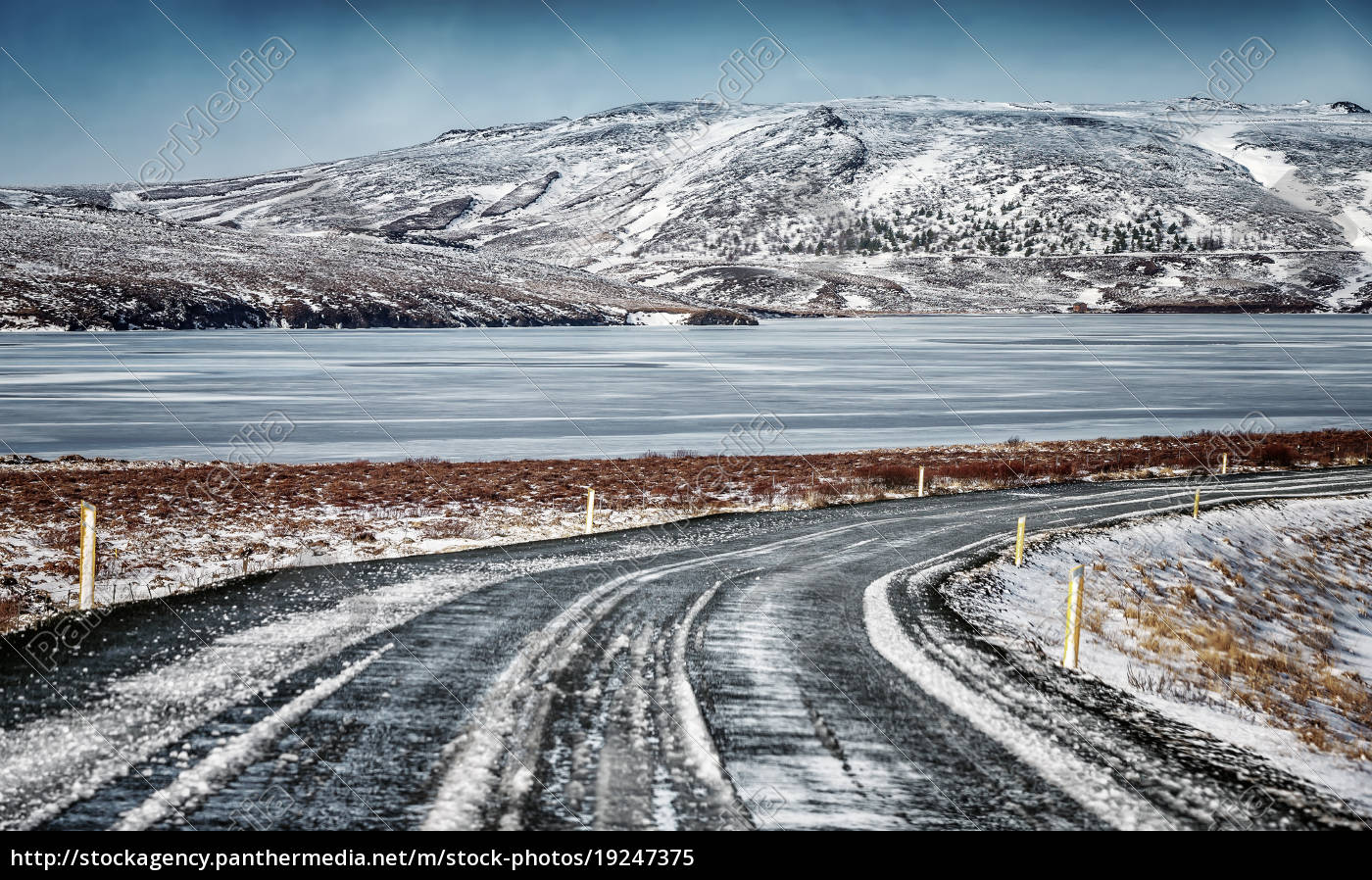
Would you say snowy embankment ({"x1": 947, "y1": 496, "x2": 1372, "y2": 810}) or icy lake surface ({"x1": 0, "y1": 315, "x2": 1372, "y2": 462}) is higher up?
icy lake surface ({"x1": 0, "y1": 315, "x2": 1372, "y2": 462})

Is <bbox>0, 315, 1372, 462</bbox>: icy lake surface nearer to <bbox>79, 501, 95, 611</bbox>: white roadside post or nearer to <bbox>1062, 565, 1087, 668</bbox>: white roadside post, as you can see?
<bbox>79, 501, 95, 611</bbox>: white roadside post

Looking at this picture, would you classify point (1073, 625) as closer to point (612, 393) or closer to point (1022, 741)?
point (1022, 741)

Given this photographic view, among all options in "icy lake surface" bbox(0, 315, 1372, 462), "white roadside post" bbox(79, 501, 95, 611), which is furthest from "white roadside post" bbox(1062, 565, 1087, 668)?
"icy lake surface" bbox(0, 315, 1372, 462)

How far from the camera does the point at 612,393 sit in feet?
208

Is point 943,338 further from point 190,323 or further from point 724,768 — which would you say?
point 724,768

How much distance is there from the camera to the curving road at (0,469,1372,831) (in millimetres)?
7469

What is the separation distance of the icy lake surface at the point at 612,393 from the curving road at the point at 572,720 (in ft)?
82.5

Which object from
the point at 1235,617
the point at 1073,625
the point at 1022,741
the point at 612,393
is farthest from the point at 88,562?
the point at 612,393

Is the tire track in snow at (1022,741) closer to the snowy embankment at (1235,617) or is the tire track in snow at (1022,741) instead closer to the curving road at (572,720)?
the curving road at (572,720)

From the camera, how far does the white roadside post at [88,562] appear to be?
543 inches

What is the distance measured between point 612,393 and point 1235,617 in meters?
46.3

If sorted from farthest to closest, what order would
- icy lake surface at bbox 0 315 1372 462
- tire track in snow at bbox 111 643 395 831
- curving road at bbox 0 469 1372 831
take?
icy lake surface at bbox 0 315 1372 462, curving road at bbox 0 469 1372 831, tire track in snow at bbox 111 643 395 831

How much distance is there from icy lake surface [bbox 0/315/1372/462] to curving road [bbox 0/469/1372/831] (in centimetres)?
2514

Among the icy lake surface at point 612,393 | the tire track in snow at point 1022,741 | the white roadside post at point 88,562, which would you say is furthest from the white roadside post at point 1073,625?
the icy lake surface at point 612,393
